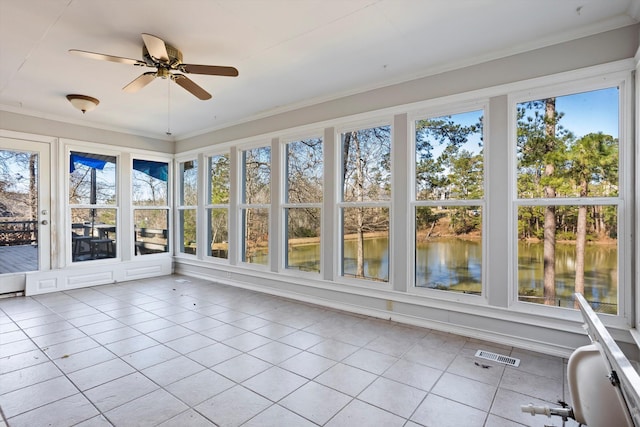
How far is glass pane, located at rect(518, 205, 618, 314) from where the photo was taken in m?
2.81

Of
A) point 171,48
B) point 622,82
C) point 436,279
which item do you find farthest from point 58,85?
point 622,82

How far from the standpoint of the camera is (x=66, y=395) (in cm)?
232

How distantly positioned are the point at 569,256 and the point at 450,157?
1438 mm

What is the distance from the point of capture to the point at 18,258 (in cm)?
505

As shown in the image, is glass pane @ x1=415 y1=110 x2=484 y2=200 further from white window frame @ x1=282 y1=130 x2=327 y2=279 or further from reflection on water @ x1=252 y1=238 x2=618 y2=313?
white window frame @ x1=282 y1=130 x2=327 y2=279

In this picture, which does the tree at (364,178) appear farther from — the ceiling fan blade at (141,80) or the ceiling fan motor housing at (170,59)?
the ceiling fan blade at (141,80)

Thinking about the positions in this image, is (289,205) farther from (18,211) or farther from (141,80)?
(18,211)

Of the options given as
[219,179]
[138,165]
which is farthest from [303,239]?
[138,165]

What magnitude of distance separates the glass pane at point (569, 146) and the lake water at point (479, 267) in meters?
0.52

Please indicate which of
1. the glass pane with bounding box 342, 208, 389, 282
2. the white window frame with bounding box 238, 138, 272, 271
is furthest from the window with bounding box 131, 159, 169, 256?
the glass pane with bounding box 342, 208, 389, 282

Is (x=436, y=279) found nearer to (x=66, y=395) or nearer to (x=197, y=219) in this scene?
(x=66, y=395)

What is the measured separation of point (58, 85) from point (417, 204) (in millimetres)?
4564

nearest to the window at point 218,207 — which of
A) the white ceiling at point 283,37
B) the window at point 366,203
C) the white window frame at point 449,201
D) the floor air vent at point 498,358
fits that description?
the white ceiling at point 283,37

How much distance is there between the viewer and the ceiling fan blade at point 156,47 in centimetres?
261
